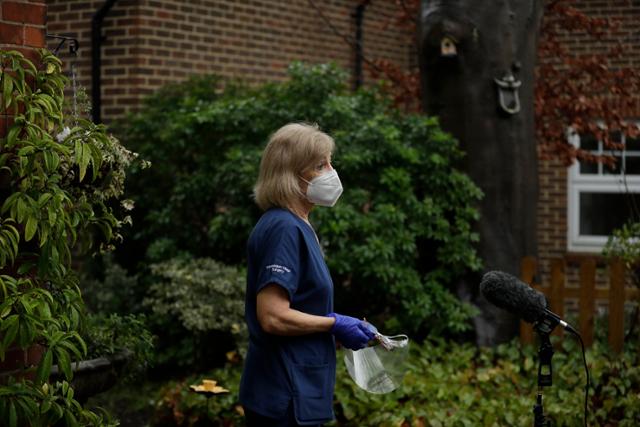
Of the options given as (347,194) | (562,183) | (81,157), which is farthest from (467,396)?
(562,183)

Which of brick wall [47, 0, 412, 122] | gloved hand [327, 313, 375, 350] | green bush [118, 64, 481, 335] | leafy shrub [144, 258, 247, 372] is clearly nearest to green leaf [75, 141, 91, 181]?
gloved hand [327, 313, 375, 350]

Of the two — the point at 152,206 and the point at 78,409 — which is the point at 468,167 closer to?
the point at 152,206

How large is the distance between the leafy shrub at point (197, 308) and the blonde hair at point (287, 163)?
11.7 ft

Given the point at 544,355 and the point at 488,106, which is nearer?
the point at 544,355

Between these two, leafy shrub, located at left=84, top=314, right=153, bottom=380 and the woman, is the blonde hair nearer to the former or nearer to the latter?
the woman

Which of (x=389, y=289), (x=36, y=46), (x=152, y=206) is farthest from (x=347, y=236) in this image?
(x=36, y=46)

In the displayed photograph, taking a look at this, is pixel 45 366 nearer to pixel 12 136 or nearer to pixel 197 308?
pixel 12 136

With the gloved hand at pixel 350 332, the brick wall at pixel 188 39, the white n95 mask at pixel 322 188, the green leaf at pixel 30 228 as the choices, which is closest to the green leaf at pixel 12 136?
the green leaf at pixel 30 228

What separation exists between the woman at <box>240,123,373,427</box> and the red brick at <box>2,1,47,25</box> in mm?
1302

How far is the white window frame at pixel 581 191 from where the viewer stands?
12.9m

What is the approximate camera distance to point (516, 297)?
425 centimetres

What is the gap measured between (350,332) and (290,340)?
9.2 inches

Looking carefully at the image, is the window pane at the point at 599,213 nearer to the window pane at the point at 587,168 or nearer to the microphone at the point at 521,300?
the window pane at the point at 587,168

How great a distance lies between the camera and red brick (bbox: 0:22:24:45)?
4570 millimetres
